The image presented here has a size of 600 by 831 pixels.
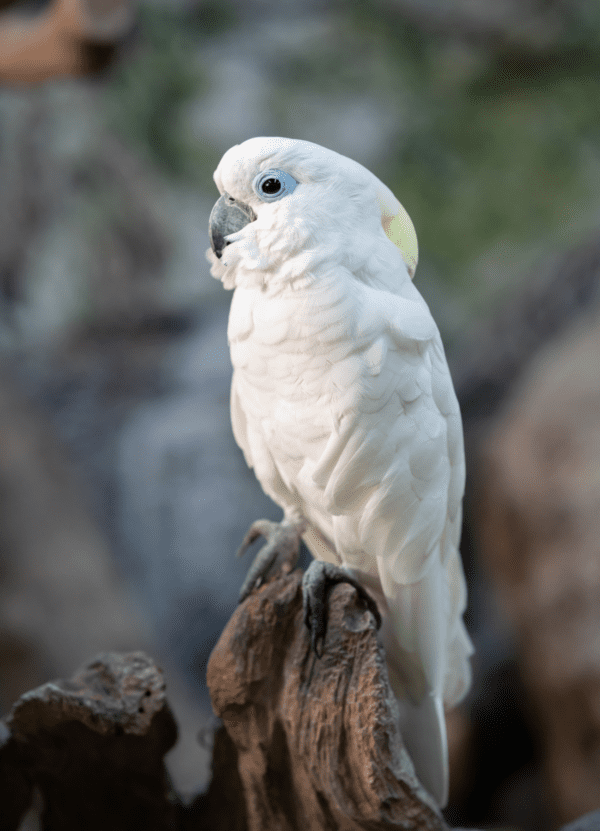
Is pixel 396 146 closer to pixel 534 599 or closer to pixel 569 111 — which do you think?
pixel 569 111

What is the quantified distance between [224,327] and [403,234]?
169 centimetres

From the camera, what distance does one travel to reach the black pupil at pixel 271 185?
0.93 metres

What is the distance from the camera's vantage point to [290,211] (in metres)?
0.92

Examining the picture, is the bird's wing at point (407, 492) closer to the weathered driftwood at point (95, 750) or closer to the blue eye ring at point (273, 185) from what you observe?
the blue eye ring at point (273, 185)

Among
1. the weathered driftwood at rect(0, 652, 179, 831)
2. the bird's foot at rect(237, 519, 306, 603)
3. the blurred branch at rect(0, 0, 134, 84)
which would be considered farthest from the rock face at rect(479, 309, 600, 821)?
the blurred branch at rect(0, 0, 134, 84)

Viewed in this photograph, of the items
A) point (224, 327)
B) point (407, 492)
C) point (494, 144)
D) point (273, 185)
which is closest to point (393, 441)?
point (407, 492)

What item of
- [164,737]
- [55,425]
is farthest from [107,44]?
[164,737]

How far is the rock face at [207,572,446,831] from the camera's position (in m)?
0.98

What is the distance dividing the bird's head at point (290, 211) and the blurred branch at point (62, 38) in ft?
3.27

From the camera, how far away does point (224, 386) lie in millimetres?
2525

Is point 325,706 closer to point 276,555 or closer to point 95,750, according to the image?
point 276,555

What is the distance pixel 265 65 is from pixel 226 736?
2.79m

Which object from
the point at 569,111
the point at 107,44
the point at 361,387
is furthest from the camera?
the point at 569,111

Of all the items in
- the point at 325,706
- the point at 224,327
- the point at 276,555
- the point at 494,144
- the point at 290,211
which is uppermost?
the point at 494,144
